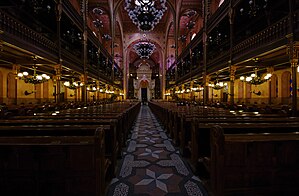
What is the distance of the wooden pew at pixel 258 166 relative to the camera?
2.39 metres

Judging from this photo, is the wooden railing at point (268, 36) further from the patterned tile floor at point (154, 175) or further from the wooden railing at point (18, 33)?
the wooden railing at point (18, 33)

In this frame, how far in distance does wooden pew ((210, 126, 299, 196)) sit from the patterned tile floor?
0.75 metres

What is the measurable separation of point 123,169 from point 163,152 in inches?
61.5

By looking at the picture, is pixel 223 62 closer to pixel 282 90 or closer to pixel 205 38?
pixel 205 38

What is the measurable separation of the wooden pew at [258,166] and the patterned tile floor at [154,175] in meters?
0.75

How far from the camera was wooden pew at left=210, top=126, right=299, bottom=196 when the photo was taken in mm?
2395

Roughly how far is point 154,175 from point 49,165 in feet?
6.72

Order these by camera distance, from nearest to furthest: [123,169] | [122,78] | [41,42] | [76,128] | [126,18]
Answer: [76,128] < [123,169] < [41,42] < [126,18] < [122,78]

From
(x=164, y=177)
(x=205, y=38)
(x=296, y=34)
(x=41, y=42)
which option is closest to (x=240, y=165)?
(x=164, y=177)

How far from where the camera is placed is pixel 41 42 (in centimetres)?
899

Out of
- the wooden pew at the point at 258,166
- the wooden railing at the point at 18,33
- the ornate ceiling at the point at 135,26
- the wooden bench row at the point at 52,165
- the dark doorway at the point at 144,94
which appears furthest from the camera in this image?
the dark doorway at the point at 144,94

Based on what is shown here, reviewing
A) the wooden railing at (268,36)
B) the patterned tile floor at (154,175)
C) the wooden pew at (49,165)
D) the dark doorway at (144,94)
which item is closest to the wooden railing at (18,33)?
the patterned tile floor at (154,175)

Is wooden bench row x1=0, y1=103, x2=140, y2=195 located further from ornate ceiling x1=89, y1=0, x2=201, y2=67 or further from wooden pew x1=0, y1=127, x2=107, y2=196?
ornate ceiling x1=89, y1=0, x2=201, y2=67

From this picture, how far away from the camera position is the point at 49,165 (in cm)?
229
